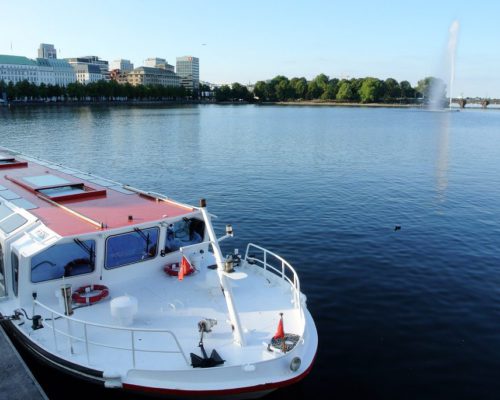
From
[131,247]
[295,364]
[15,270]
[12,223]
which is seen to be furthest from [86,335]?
[12,223]

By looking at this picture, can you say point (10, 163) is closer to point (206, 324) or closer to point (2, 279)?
point (2, 279)

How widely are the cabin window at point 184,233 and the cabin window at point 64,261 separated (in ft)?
8.50

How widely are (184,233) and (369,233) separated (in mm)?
14753

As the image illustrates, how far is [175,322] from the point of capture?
39.3 ft

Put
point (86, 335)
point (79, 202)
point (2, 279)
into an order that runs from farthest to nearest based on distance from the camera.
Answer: point (79, 202), point (2, 279), point (86, 335)

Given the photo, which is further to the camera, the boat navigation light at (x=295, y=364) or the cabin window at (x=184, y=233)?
the cabin window at (x=184, y=233)

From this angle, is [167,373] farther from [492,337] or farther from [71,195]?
[492,337]

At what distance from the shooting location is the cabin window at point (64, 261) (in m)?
12.0

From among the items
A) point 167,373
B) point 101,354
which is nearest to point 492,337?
point 167,373

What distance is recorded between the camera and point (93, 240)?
12383 millimetres

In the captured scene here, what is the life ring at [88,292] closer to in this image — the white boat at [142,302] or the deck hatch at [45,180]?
the white boat at [142,302]

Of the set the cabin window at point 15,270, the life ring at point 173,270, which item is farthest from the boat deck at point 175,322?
the cabin window at point 15,270

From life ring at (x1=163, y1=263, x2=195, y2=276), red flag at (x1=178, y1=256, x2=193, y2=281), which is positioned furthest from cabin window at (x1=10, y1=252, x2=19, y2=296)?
red flag at (x1=178, y1=256, x2=193, y2=281)

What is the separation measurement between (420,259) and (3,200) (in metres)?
19.1
